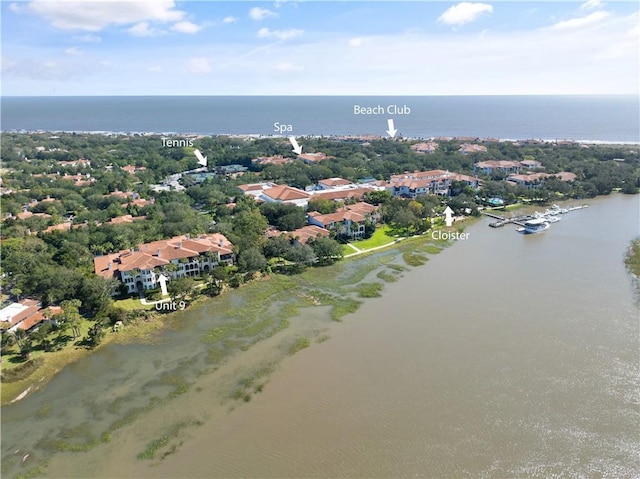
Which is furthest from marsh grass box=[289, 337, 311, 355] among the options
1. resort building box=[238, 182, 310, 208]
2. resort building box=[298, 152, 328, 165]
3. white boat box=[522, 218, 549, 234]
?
resort building box=[298, 152, 328, 165]

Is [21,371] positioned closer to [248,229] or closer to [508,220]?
[248,229]

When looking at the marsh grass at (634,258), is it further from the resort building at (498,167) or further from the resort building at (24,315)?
the resort building at (24,315)

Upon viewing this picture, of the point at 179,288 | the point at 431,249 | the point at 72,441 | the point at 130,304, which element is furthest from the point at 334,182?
the point at 72,441

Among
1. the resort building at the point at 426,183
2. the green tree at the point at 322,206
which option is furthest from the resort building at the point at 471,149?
the green tree at the point at 322,206

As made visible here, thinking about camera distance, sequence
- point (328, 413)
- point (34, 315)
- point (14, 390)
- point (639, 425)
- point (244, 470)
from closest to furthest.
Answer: point (244, 470), point (639, 425), point (328, 413), point (14, 390), point (34, 315)

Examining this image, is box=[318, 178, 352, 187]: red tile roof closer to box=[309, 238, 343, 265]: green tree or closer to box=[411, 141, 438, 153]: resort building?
box=[309, 238, 343, 265]: green tree

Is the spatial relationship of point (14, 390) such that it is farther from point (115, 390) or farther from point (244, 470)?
point (244, 470)

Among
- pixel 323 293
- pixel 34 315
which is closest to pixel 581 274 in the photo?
pixel 323 293
